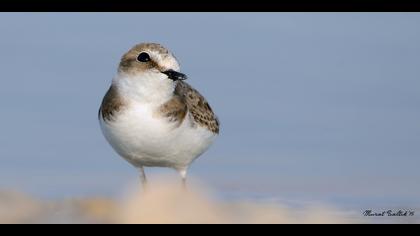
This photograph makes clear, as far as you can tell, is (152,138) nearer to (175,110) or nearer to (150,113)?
(150,113)

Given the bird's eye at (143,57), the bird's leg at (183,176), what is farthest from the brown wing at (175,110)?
the bird's leg at (183,176)

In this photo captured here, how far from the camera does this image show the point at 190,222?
13773 mm

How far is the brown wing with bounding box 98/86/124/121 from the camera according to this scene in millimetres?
14203

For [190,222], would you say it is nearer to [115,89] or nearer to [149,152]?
[149,152]

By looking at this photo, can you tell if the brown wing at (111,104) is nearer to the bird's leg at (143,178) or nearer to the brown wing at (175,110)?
the brown wing at (175,110)

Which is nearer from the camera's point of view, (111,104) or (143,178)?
(111,104)

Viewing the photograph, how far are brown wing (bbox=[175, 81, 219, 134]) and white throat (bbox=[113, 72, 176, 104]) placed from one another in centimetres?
59

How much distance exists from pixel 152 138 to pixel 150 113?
1.42 feet

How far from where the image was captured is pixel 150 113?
14070 millimetres

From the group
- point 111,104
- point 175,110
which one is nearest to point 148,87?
point 175,110

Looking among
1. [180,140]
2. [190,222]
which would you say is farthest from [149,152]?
[190,222]

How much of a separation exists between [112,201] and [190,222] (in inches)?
78.7

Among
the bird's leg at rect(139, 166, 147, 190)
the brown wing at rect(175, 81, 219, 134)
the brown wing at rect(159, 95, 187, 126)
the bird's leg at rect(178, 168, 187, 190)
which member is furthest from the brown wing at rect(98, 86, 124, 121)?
the bird's leg at rect(178, 168, 187, 190)

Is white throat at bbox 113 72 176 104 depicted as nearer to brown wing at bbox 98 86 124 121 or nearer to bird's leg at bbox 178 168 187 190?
brown wing at bbox 98 86 124 121
